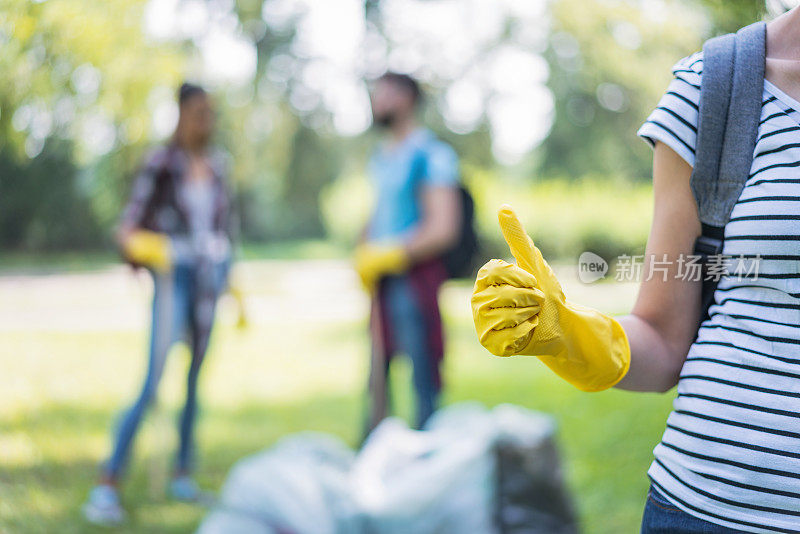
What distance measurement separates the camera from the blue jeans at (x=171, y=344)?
260cm

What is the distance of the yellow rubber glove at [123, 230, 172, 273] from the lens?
268 cm

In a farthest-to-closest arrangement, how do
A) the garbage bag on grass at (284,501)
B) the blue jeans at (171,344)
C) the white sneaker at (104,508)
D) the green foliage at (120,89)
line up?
the blue jeans at (171,344) → the white sneaker at (104,508) → the green foliage at (120,89) → the garbage bag on grass at (284,501)

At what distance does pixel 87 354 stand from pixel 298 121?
7746 mm

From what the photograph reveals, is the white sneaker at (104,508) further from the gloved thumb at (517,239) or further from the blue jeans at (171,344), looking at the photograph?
the gloved thumb at (517,239)

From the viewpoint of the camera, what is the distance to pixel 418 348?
8.86 feet

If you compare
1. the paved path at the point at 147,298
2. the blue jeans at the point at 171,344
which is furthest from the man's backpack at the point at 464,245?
the blue jeans at the point at 171,344

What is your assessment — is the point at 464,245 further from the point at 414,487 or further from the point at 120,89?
the point at 120,89

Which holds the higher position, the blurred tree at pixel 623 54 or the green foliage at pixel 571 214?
the blurred tree at pixel 623 54

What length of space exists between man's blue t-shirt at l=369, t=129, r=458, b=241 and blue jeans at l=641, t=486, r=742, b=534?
1.88 meters

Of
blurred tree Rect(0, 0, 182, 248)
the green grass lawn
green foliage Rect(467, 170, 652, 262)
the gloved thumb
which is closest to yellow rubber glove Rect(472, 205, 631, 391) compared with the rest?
the gloved thumb

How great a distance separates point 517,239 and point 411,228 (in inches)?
76.2

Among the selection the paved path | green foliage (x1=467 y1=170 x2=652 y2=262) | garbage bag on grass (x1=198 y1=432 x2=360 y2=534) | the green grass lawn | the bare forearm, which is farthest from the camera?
green foliage (x1=467 y1=170 x2=652 y2=262)

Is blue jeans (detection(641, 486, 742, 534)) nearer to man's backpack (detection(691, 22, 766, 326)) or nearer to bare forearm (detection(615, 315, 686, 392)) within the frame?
bare forearm (detection(615, 315, 686, 392))

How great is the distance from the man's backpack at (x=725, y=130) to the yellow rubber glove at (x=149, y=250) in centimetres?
226
